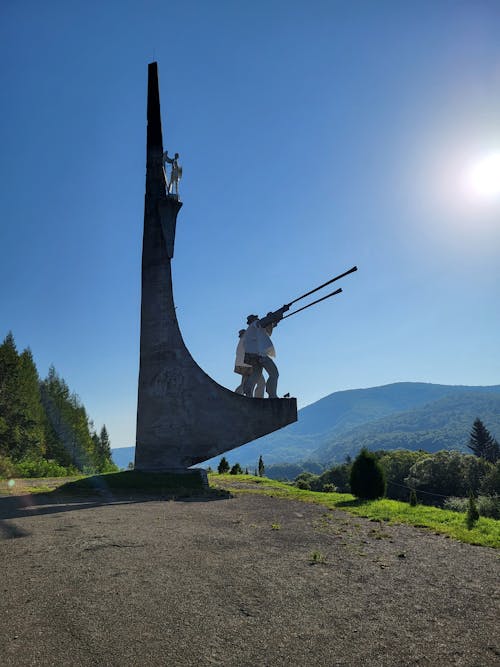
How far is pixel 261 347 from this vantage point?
19.2 metres

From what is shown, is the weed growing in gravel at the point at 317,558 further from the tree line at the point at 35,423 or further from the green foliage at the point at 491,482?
the green foliage at the point at 491,482

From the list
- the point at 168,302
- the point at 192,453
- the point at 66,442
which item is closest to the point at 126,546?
the point at 192,453

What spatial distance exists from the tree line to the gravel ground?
908 inches

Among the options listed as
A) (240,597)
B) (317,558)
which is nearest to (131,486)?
(317,558)

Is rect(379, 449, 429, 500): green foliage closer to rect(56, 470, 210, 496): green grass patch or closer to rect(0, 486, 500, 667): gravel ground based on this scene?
rect(56, 470, 210, 496): green grass patch

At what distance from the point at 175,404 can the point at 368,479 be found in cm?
856

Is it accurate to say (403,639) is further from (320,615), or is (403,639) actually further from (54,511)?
(54,511)

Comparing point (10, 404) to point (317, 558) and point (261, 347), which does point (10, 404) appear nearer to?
point (261, 347)

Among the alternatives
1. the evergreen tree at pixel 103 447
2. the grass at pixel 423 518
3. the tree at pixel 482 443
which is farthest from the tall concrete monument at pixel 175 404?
the tree at pixel 482 443

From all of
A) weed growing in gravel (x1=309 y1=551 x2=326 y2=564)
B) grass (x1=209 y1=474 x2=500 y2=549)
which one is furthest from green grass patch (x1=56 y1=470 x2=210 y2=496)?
weed growing in gravel (x1=309 y1=551 x2=326 y2=564)

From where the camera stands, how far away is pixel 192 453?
703 inches

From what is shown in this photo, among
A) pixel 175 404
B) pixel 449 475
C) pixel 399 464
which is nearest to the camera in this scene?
pixel 175 404

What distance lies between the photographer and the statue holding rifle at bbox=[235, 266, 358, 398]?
19.3 m

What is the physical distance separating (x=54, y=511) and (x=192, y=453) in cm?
820
